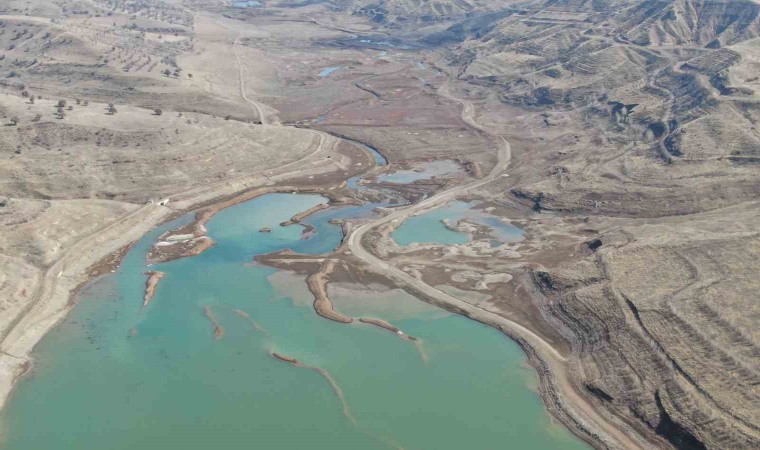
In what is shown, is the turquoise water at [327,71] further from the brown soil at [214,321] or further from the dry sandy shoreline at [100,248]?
the brown soil at [214,321]

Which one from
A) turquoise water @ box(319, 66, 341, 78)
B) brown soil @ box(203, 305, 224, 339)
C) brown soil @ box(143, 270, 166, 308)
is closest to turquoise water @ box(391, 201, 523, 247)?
brown soil @ box(203, 305, 224, 339)

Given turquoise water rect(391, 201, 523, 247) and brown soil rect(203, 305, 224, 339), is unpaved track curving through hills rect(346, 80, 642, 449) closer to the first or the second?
turquoise water rect(391, 201, 523, 247)

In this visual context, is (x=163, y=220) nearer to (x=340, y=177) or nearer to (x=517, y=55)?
(x=340, y=177)

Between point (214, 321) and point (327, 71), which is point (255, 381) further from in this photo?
point (327, 71)

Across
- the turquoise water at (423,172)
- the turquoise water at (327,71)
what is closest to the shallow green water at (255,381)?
the turquoise water at (423,172)

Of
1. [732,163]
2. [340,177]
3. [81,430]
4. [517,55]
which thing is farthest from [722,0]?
[81,430]

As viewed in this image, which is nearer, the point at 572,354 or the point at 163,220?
the point at 572,354

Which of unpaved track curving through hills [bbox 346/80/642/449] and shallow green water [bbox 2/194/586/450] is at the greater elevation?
unpaved track curving through hills [bbox 346/80/642/449]
